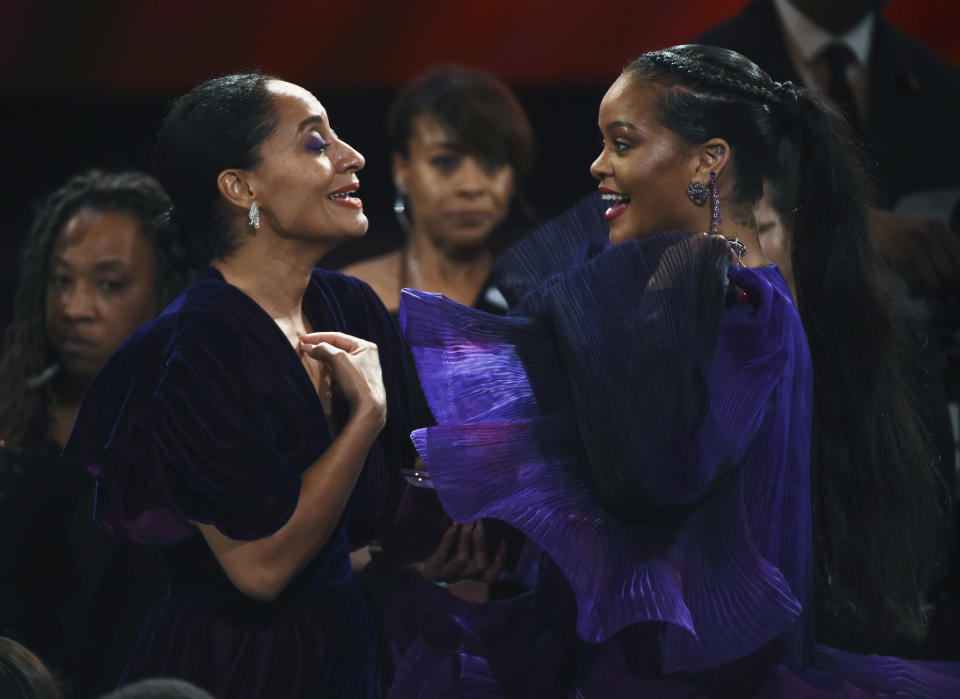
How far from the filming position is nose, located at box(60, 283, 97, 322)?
251cm

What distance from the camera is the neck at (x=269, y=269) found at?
1.83 metres

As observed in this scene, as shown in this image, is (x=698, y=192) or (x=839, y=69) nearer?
(x=698, y=192)

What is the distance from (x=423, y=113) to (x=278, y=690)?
175 centimetres

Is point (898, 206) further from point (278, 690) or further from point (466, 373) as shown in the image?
point (278, 690)

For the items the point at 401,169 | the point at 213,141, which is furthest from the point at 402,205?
the point at 213,141

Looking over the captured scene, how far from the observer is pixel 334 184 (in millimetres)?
1833

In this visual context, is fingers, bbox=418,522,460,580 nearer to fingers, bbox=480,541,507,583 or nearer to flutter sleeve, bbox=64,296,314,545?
fingers, bbox=480,541,507,583

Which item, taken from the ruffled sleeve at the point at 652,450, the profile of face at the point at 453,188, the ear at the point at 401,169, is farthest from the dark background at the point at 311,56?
the ruffled sleeve at the point at 652,450

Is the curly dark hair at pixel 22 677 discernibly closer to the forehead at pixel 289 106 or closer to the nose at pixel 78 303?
the forehead at pixel 289 106

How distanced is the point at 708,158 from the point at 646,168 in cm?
9

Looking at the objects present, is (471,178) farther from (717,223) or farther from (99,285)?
(717,223)

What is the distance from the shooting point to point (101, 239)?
2555mm

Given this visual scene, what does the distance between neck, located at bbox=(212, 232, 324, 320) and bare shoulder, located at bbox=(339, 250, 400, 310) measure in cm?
111

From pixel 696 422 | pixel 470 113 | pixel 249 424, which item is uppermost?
pixel 470 113
